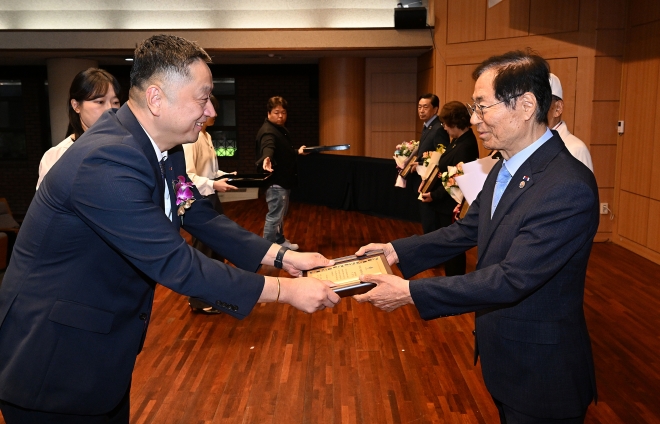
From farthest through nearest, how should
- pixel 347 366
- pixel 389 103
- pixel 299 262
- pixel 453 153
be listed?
pixel 389 103
pixel 453 153
pixel 347 366
pixel 299 262

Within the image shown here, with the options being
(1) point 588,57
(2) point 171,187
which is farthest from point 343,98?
(2) point 171,187

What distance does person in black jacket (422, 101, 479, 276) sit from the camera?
5.50 m

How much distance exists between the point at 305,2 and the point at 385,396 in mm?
9225

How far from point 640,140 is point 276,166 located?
4.19m

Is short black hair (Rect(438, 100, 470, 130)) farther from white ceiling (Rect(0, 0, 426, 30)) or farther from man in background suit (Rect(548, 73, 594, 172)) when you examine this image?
white ceiling (Rect(0, 0, 426, 30))

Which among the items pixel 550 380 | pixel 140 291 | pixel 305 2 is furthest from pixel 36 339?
pixel 305 2

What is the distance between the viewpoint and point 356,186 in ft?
35.3

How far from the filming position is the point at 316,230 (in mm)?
9164

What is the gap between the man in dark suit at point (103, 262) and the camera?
158 cm

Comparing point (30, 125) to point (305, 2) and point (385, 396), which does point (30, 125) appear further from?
point (385, 396)

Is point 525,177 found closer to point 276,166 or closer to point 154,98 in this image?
point 154,98

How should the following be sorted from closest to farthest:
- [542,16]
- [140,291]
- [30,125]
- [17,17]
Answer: [140,291] → [542,16] → [17,17] → [30,125]

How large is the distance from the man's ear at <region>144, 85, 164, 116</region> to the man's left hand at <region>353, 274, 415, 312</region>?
38.3 inches

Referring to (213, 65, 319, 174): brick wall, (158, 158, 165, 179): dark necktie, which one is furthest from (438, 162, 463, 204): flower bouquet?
(213, 65, 319, 174): brick wall
